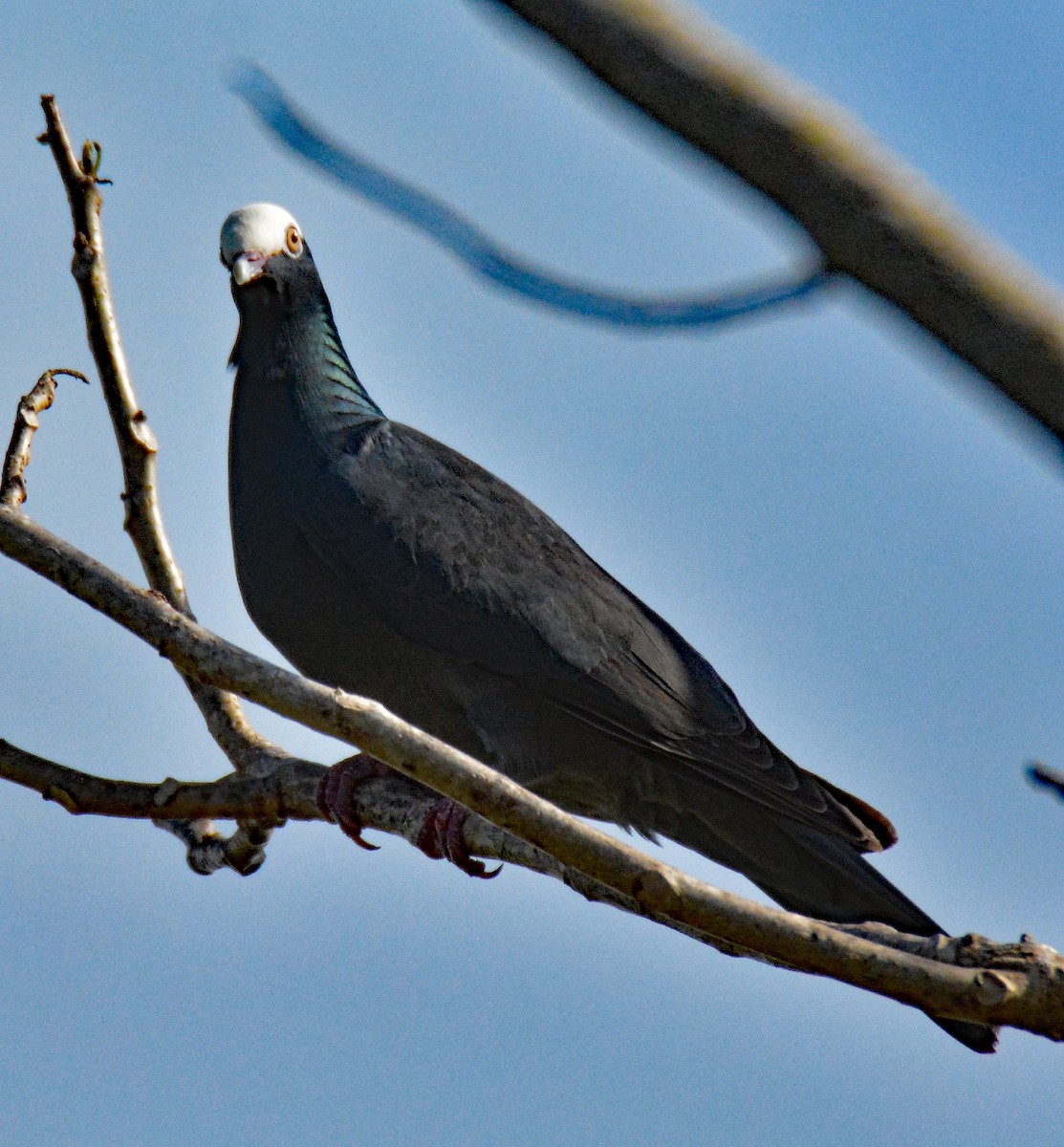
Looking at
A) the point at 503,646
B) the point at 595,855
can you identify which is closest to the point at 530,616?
the point at 503,646

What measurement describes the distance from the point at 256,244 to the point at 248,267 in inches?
4.6

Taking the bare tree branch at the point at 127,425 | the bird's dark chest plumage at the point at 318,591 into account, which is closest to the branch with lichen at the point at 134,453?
the bare tree branch at the point at 127,425

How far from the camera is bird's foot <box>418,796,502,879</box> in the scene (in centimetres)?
382

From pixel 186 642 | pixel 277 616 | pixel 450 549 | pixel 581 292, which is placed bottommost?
pixel 186 642

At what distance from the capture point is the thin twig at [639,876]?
251cm

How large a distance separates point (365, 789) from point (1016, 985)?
6.45 feet

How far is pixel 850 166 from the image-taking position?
1423mm

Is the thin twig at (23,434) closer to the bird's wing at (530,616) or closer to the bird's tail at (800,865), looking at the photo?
the bird's wing at (530,616)

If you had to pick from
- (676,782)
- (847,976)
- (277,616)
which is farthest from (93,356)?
(847,976)

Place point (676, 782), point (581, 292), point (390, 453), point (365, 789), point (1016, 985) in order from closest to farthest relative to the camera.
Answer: point (581, 292) → point (1016, 985) → point (365, 789) → point (676, 782) → point (390, 453)

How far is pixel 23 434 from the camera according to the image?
347 centimetres

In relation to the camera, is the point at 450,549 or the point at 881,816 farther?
the point at 450,549

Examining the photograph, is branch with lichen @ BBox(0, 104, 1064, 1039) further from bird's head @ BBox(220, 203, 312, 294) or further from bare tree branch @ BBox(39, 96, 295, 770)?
bird's head @ BBox(220, 203, 312, 294)

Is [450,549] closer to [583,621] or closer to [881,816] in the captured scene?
[583,621]
